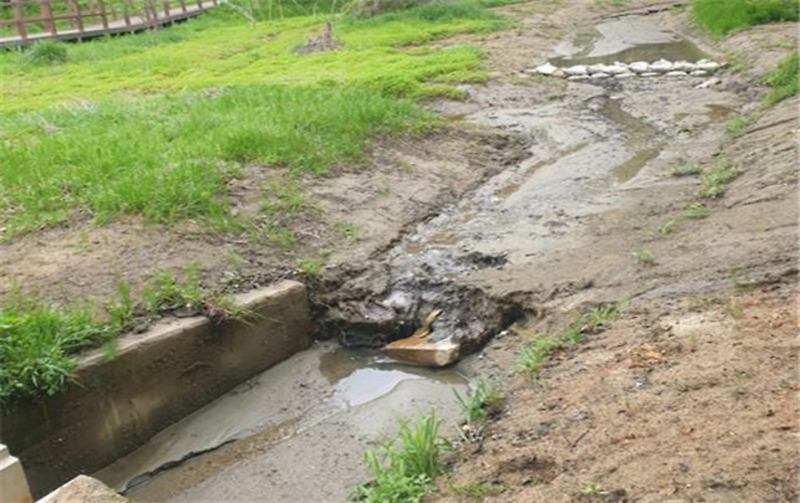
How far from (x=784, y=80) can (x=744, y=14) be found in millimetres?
6658

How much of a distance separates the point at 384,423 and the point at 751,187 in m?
3.93

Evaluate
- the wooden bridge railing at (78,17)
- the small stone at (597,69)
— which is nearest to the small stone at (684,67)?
the small stone at (597,69)

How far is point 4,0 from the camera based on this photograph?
27219mm

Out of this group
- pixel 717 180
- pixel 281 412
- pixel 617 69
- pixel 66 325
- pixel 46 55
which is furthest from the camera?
pixel 46 55

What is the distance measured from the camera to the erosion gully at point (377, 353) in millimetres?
5043

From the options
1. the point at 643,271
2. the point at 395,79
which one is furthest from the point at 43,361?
the point at 395,79

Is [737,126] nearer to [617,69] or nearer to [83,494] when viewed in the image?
[617,69]

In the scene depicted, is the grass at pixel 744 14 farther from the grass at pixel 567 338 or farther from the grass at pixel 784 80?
the grass at pixel 567 338

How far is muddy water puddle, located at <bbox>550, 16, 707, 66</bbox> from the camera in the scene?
643 inches

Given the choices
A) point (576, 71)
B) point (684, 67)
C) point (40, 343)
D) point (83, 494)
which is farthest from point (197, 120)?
point (684, 67)

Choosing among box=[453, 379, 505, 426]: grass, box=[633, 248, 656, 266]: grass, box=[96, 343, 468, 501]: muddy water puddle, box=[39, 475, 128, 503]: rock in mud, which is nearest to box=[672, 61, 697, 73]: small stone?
box=[633, 248, 656, 266]: grass

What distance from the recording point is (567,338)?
5.09 metres

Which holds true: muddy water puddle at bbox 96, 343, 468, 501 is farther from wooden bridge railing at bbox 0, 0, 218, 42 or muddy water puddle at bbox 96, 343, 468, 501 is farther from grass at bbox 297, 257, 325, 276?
wooden bridge railing at bbox 0, 0, 218, 42

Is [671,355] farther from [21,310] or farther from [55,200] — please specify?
[55,200]
